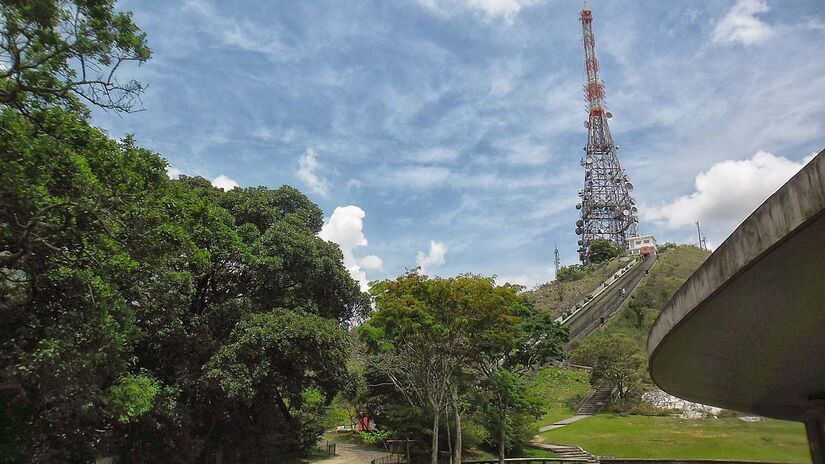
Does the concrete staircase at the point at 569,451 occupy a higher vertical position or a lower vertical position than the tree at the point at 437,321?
lower

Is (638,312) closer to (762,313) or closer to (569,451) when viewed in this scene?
(569,451)

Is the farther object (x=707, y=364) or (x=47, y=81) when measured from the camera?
(x=47, y=81)

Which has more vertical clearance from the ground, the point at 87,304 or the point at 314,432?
the point at 87,304

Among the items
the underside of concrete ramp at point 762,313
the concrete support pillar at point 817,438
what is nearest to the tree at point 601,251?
the underside of concrete ramp at point 762,313

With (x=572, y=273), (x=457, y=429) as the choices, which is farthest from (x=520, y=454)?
(x=572, y=273)

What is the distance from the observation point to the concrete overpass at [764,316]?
3.70 metres

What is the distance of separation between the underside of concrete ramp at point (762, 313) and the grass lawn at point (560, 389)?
79.7 feet

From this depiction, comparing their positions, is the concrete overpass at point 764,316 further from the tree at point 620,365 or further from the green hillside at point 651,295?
the green hillside at point 651,295

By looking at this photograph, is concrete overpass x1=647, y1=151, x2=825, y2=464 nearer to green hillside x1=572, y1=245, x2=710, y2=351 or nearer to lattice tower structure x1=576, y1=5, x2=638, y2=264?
green hillside x1=572, y1=245, x2=710, y2=351

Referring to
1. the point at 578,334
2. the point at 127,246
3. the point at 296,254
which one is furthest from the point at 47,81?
the point at 578,334

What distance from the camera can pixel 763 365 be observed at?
6871 mm

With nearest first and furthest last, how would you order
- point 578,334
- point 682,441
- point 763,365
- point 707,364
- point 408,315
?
point 763,365, point 707,364, point 408,315, point 682,441, point 578,334

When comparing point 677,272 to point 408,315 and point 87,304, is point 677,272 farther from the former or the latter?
point 87,304

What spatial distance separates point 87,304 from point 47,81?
3.70 meters
